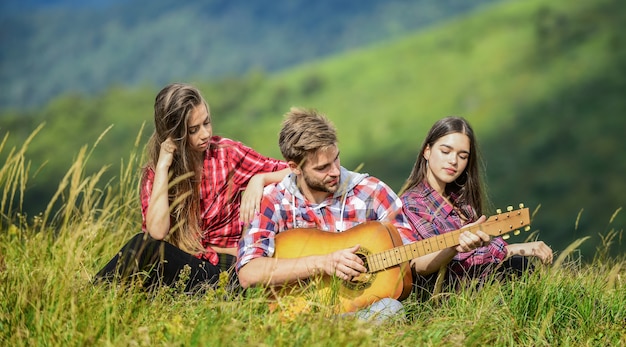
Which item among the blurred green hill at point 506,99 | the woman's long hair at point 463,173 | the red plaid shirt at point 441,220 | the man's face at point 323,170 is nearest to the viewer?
the man's face at point 323,170

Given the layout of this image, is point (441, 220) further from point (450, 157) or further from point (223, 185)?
point (223, 185)

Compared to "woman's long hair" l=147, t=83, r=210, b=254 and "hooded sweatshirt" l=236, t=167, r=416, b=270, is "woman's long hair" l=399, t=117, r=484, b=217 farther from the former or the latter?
"woman's long hair" l=147, t=83, r=210, b=254

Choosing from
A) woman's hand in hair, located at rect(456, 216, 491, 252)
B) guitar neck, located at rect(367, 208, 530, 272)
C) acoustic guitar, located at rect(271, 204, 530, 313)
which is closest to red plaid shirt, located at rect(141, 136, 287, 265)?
acoustic guitar, located at rect(271, 204, 530, 313)

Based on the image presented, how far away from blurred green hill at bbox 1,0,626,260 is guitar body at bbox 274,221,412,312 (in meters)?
14.7

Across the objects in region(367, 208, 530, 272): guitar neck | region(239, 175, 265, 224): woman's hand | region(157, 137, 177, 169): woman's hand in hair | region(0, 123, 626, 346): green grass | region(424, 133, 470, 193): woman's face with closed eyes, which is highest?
region(157, 137, 177, 169): woman's hand in hair

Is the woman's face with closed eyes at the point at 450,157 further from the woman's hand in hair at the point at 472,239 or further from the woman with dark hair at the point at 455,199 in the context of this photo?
the woman's hand in hair at the point at 472,239

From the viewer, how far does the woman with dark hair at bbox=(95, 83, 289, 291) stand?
142 inches

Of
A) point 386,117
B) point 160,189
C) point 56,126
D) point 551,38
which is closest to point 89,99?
point 56,126

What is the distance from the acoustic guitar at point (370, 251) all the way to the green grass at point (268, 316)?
16 cm

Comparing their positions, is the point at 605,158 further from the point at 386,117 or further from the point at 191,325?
the point at 191,325

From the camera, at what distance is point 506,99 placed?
19812 millimetres

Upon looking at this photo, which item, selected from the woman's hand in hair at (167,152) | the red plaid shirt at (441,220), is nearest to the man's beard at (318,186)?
the red plaid shirt at (441,220)

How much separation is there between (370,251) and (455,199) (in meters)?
0.68

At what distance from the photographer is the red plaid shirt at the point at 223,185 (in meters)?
4.00
